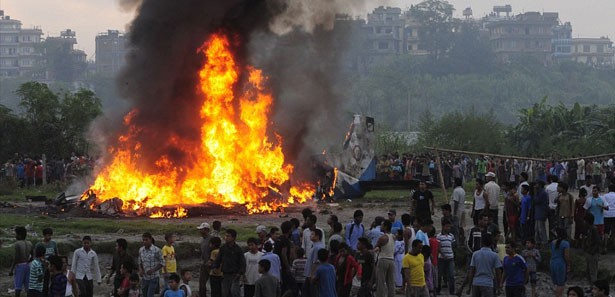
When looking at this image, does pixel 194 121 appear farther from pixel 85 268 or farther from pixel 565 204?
pixel 85 268

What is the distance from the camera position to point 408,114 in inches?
4958

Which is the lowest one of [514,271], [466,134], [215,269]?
[514,271]

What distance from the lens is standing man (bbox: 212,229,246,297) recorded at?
1714 cm

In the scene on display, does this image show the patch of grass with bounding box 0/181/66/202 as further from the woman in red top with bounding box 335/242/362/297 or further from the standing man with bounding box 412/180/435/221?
the woman in red top with bounding box 335/242/362/297

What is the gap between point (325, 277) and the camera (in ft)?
52.4

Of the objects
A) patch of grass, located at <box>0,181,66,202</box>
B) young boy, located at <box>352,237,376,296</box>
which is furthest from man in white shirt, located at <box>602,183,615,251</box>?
patch of grass, located at <box>0,181,66,202</box>

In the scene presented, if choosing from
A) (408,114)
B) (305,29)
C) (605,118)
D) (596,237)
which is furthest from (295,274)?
(408,114)

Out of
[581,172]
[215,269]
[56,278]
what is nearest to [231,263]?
[215,269]

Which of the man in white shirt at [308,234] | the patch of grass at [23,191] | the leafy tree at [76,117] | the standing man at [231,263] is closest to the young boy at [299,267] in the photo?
the man in white shirt at [308,234]

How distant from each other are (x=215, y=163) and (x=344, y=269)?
1789 cm

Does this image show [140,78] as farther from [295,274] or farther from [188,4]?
[295,274]

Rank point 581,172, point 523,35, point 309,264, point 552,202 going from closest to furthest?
point 309,264, point 552,202, point 581,172, point 523,35

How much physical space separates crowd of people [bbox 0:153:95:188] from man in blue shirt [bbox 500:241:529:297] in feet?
98.9

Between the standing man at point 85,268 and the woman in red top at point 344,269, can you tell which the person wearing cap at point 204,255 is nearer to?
the standing man at point 85,268
